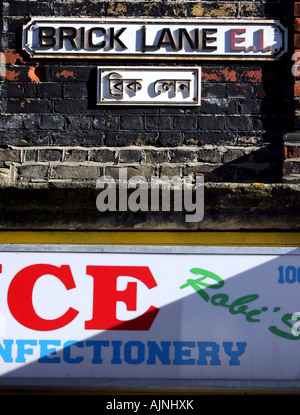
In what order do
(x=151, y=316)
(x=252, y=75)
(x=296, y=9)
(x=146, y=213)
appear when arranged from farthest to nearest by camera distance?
(x=252, y=75)
(x=296, y=9)
(x=146, y=213)
(x=151, y=316)

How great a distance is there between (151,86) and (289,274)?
1465 mm

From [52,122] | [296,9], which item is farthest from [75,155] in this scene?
[296,9]

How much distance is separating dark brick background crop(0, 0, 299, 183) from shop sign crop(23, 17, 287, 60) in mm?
57

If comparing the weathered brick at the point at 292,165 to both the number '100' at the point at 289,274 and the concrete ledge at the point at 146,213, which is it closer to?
the concrete ledge at the point at 146,213

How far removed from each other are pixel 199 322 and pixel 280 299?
1.56 ft

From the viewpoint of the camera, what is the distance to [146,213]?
3.31m

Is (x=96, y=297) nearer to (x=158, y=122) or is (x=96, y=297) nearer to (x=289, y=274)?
(x=289, y=274)

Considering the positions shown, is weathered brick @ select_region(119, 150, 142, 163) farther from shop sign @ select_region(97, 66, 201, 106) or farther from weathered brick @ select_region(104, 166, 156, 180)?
shop sign @ select_region(97, 66, 201, 106)

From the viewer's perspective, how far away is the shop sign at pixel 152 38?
3652 mm

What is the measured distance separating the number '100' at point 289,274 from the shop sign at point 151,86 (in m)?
1.20

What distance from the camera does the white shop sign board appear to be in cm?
313

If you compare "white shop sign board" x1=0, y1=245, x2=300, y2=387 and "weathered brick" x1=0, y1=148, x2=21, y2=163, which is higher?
"weathered brick" x1=0, y1=148, x2=21, y2=163

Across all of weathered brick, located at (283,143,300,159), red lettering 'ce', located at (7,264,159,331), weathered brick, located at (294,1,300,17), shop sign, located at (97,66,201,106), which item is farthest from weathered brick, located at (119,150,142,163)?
weathered brick, located at (294,1,300,17)
